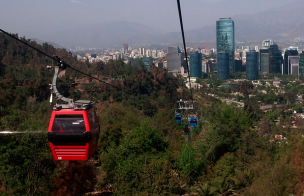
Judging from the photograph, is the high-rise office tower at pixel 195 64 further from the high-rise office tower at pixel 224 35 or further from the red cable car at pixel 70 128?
the red cable car at pixel 70 128

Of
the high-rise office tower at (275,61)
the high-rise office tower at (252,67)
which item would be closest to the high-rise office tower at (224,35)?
the high-rise office tower at (275,61)

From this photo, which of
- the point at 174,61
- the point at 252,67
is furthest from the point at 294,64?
the point at 174,61

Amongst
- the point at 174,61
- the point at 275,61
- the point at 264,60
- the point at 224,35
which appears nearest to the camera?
the point at 275,61

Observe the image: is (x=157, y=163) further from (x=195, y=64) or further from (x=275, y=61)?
(x=275, y=61)

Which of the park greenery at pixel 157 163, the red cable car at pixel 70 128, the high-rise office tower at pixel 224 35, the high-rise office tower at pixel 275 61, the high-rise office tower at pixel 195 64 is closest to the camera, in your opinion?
the red cable car at pixel 70 128

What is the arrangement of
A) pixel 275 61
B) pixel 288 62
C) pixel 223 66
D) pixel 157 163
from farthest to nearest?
pixel 275 61 → pixel 288 62 → pixel 223 66 → pixel 157 163

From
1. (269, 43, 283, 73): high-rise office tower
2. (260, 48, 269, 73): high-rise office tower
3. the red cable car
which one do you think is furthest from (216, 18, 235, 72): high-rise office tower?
the red cable car

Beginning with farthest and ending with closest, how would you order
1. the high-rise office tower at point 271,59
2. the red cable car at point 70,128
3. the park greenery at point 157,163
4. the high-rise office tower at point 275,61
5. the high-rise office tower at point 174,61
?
the high-rise office tower at point 174,61
the high-rise office tower at point 271,59
the high-rise office tower at point 275,61
the park greenery at point 157,163
the red cable car at point 70,128

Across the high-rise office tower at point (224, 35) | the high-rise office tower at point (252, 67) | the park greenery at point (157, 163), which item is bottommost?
the park greenery at point (157, 163)

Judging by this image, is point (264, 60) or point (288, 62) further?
point (264, 60)
